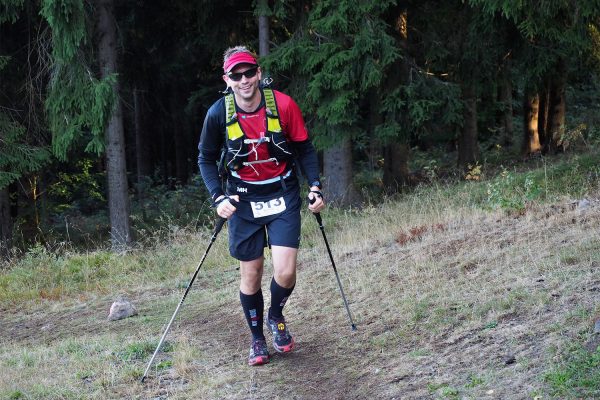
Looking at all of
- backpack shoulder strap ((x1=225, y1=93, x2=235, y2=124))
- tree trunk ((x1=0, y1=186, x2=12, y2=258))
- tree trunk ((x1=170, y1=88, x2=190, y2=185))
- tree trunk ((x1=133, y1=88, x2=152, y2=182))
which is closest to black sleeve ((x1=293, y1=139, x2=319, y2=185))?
backpack shoulder strap ((x1=225, y1=93, x2=235, y2=124))

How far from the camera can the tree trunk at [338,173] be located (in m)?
15.5

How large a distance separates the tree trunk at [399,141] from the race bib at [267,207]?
28.9ft

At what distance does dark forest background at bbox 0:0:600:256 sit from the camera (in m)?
13.4

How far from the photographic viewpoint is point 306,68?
13812 millimetres

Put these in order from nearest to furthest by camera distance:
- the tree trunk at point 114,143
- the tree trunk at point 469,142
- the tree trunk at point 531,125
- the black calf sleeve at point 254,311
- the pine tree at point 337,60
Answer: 1. the black calf sleeve at point 254,311
2. the pine tree at point 337,60
3. the tree trunk at point 114,143
4. the tree trunk at point 469,142
5. the tree trunk at point 531,125

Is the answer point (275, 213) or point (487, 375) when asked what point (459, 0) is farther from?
point (487, 375)

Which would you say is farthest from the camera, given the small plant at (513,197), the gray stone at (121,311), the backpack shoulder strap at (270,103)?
the small plant at (513,197)

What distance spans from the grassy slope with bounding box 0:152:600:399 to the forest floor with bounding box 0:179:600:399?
0.06 feet

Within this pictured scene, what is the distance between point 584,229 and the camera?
7.96 m

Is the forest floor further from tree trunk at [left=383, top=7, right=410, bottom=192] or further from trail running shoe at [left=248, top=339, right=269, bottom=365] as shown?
tree trunk at [left=383, top=7, right=410, bottom=192]

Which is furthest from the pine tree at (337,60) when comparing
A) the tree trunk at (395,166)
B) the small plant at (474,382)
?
the small plant at (474,382)

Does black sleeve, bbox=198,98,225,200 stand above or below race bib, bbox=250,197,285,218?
above

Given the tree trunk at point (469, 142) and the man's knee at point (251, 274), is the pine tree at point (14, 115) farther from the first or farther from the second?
the tree trunk at point (469, 142)

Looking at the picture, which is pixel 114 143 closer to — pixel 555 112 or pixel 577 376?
pixel 555 112
